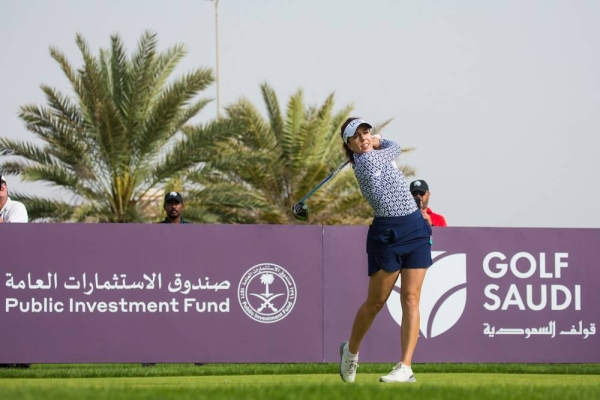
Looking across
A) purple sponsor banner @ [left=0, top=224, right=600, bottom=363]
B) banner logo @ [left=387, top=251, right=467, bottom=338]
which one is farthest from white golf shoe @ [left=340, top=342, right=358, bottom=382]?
banner logo @ [left=387, top=251, right=467, bottom=338]

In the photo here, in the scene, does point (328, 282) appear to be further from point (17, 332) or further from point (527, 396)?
point (527, 396)

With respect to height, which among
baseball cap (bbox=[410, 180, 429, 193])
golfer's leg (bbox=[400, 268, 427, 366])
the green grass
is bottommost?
the green grass

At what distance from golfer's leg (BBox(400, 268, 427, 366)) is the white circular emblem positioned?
338 cm

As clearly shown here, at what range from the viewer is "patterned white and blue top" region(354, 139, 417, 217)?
7.13m

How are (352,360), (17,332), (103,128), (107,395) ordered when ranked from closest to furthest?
(107,395), (352,360), (17,332), (103,128)

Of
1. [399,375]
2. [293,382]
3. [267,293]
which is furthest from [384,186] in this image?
[267,293]

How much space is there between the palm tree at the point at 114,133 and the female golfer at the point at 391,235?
1718 cm

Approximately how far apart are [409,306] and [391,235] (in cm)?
50

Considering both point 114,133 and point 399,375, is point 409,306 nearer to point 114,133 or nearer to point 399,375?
point 399,375

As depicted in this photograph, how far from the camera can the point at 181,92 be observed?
24125 mm

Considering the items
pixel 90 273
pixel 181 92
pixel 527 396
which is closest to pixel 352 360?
pixel 527 396

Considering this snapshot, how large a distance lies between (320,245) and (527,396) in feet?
16.5

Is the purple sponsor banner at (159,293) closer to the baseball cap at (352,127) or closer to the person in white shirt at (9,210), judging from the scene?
the person in white shirt at (9,210)

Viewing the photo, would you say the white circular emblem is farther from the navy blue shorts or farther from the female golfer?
the navy blue shorts
